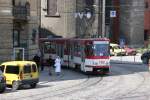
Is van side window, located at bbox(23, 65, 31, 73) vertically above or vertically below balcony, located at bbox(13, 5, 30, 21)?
below

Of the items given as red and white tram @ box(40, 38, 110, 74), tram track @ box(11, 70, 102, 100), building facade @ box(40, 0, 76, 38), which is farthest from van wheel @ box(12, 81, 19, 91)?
building facade @ box(40, 0, 76, 38)

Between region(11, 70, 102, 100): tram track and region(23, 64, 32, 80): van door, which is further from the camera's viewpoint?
region(23, 64, 32, 80): van door

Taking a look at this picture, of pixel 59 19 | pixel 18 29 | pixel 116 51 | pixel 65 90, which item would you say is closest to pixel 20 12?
pixel 18 29

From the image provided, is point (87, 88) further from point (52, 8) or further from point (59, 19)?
point (59, 19)

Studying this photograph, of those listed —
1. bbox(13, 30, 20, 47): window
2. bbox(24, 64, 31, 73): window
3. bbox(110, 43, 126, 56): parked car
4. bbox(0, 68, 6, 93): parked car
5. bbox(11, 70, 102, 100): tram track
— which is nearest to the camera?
bbox(11, 70, 102, 100): tram track

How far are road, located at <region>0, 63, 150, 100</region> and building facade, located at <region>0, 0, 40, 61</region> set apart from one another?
4248mm

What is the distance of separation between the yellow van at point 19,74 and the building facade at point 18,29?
12.6 meters

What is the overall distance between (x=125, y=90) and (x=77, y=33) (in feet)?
152

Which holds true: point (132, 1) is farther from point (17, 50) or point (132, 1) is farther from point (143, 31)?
point (17, 50)

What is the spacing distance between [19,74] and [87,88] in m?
4.20

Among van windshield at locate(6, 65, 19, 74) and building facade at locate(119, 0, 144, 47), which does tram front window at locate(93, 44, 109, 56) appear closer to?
van windshield at locate(6, 65, 19, 74)

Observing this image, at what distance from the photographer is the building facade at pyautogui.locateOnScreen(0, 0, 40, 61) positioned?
47.8 metres

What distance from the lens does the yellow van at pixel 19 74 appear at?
34.2m

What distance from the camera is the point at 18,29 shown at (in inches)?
1994
